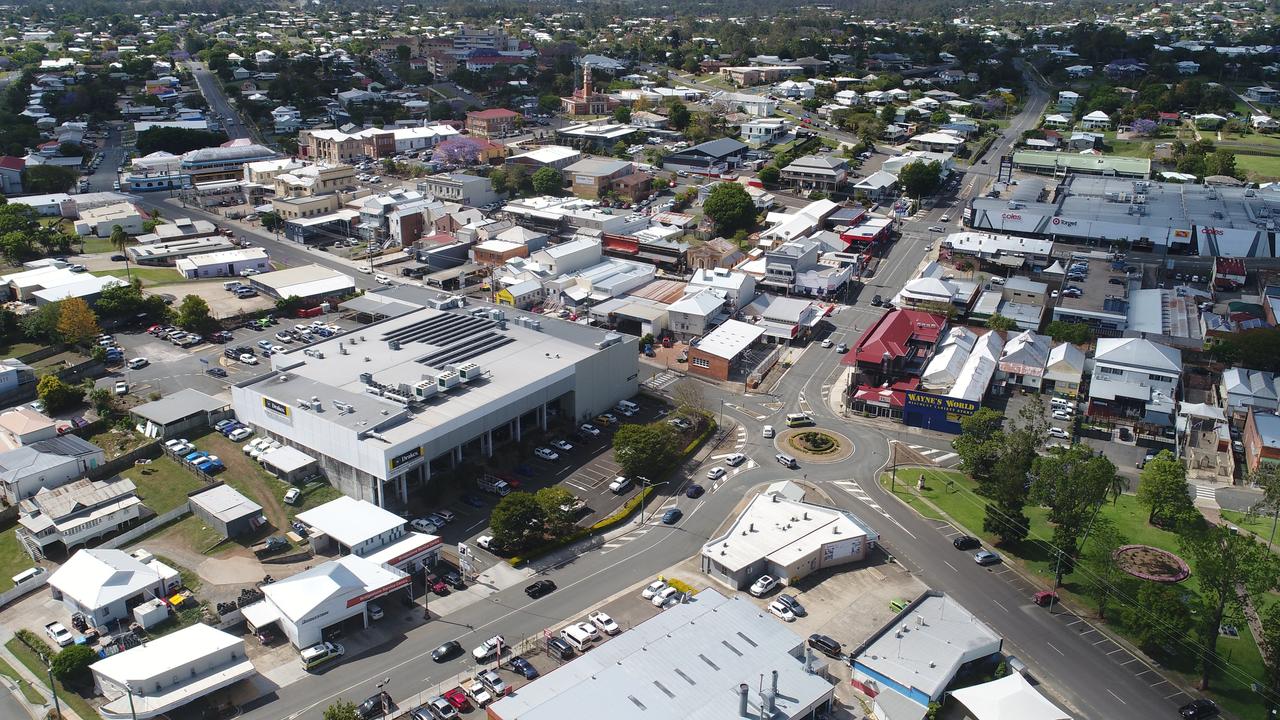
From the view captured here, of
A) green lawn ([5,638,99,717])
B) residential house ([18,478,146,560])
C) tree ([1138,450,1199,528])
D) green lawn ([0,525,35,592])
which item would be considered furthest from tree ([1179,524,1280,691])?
green lawn ([0,525,35,592])

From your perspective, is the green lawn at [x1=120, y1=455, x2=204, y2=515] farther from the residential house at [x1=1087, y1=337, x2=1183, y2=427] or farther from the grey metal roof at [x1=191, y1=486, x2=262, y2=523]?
the residential house at [x1=1087, y1=337, x2=1183, y2=427]

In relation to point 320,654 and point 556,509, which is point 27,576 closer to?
point 320,654

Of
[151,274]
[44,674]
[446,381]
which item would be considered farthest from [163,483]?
[151,274]

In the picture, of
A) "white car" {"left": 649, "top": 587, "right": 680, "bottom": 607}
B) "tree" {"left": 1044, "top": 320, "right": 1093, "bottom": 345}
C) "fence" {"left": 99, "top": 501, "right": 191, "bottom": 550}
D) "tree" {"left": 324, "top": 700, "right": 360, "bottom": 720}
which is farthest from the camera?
"tree" {"left": 1044, "top": 320, "right": 1093, "bottom": 345}

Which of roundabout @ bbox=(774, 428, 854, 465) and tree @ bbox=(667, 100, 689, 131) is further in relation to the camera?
tree @ bbox=(667, 100, 689, 131)

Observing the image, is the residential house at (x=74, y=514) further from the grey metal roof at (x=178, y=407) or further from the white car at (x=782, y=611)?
the white car at (x=782, y=611)

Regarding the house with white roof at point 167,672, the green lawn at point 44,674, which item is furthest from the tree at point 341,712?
the green lawn at point 44,674

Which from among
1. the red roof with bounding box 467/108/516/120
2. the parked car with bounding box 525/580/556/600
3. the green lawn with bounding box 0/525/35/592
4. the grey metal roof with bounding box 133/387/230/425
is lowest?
the green lawn with bounding box 0/525/35/592
